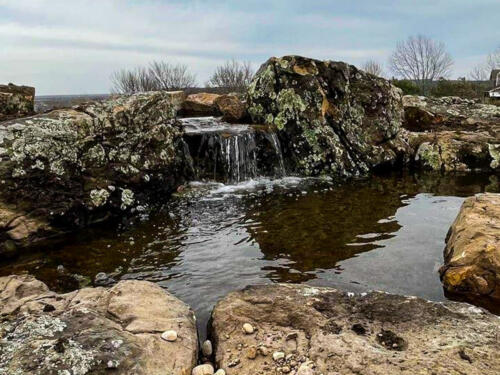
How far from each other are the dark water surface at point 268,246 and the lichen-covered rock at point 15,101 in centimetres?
321

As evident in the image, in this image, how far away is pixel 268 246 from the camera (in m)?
6.13

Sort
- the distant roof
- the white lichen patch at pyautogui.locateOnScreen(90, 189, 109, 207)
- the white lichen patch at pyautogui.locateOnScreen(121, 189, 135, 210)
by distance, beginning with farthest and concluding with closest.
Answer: the distant roof, the white lichen patch at pyautogui.locateOnScreen(121, 189, 135, 210), the white lichen patch at pyautogui.locateOnScreen(90, 189, 109, 207)

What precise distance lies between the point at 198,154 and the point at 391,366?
905 centimetres

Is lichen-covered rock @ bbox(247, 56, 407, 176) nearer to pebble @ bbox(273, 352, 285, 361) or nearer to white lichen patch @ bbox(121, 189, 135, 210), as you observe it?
white lichen patch @ bbox(121, 189, 135, 210)

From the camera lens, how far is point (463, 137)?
43.8 ft

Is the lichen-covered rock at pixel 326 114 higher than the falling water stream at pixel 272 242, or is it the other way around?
the lichen-covered rock at pixel 326 114

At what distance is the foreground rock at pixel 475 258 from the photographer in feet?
14.3

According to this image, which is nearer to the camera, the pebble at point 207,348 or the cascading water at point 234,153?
the pebble at point 207,348

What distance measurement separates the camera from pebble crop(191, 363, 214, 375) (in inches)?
119

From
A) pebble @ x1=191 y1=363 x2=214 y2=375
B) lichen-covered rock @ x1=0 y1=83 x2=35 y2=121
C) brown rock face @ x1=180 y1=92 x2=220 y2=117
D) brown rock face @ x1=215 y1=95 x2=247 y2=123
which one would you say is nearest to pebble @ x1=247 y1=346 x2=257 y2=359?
pebble @ x1=191 y1=363 x2=214 y2=375

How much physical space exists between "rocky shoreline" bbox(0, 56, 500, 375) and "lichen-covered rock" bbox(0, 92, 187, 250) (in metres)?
0.03

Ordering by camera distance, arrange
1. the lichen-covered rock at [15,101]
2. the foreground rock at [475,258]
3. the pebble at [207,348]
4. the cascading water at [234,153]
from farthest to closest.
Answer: the cascading water at [234,153], the lichen-covered rock at [15,101], the foreground rock at [475,258], the pebble at [207,348]

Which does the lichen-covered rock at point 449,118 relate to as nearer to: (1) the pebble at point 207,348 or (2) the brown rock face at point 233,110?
(2) the brown rock face at point 233,110

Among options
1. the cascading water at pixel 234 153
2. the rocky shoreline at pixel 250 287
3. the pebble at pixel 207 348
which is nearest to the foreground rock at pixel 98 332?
the rocky shoreline at pixel 250 287
